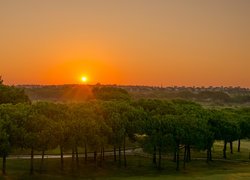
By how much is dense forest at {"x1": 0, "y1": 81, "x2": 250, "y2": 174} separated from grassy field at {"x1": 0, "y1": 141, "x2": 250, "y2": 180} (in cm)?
194

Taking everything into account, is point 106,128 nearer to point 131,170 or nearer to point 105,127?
point 105,127

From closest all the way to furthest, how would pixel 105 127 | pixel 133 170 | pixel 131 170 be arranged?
pixel 105 127 < pixel 131 170 < pixel 133 170

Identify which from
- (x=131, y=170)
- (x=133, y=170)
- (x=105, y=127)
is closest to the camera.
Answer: (x=105, y=127)

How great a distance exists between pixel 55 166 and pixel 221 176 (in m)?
31.3

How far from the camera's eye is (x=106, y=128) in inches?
3339

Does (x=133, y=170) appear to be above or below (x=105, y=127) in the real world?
below

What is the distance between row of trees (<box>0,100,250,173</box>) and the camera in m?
73.8

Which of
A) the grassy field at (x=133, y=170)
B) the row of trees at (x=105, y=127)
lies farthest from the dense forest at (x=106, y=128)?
the grassy field at (x=133, y=170)

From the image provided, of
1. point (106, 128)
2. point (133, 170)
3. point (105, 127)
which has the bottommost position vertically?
point (133, 170)

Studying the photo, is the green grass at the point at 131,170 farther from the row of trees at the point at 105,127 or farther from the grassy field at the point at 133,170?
the row of trees at the point at 105,127

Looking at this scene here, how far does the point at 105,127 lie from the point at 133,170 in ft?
35.4

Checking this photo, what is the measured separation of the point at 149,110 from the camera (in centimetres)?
10888

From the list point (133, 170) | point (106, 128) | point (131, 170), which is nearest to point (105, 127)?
point (106, 128)

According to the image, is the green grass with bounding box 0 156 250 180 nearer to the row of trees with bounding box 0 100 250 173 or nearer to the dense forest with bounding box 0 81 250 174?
the dense forest with bounding box 0 81 250 174
